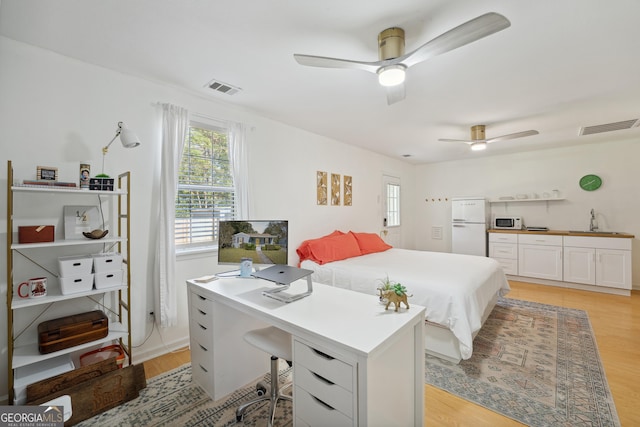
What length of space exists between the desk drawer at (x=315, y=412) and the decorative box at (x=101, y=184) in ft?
6.40

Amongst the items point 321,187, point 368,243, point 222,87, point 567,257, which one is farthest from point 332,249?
point 567,257

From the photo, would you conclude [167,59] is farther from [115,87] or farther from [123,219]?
[123,219]

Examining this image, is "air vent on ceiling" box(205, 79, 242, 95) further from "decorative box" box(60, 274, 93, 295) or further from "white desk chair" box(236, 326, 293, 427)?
"white desk chair" box(236, 326, 293, 427)

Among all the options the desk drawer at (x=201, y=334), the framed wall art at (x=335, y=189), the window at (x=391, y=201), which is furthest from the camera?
the window at (x=391, y=201)

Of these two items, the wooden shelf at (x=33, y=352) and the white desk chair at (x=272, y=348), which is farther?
the wooden shelf at (x=33, y=352)

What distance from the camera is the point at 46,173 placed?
1873mm

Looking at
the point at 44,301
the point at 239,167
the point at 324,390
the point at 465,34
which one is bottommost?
the point at 324,390

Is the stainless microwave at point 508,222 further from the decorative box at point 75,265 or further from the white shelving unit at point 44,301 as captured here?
the decorative box at point 75,265

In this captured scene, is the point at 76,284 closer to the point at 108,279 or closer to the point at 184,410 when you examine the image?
the point at 108,279

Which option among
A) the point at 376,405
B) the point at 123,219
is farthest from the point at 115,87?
the point at 376,405

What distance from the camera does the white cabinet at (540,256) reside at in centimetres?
464

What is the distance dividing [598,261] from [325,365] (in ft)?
17.6

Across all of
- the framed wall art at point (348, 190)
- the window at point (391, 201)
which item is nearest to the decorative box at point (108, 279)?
the framed wall art at point (348, 190)

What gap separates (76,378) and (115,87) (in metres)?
2.21
